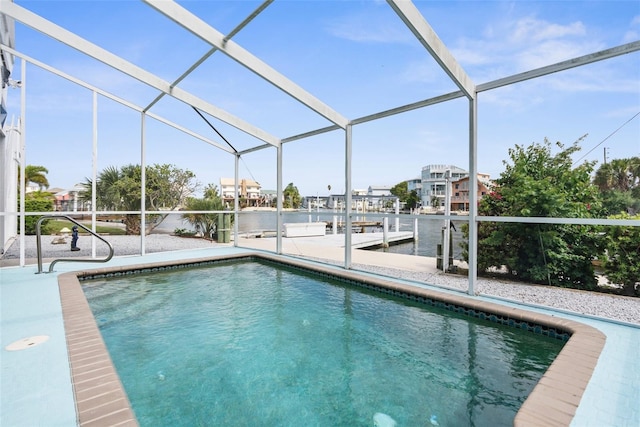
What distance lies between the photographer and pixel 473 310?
418cm

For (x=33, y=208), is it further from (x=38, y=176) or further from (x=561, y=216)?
(x=38, y=176)

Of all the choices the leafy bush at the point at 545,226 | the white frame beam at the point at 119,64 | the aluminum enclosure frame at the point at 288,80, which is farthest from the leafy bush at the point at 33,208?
the leafy bush at the point at 545,226

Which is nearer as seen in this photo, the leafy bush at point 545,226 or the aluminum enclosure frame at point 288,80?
the aluminum enclosure frame at point 288,80

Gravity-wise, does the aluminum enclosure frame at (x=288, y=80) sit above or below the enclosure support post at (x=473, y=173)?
above

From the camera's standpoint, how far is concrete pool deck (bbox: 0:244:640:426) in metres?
1.95

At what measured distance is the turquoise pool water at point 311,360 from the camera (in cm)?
235

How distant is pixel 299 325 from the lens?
157 inches

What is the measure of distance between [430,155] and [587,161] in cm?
663

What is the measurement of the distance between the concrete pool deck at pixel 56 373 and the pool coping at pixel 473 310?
0.06 meters

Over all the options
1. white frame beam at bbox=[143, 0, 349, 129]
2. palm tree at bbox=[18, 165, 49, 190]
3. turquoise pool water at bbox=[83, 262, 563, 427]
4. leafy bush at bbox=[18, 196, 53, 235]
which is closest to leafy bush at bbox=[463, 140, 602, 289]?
turquoise pool water at bbox=[83, 262, 563, 427]

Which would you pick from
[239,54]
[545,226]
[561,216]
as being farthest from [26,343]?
[561,216]

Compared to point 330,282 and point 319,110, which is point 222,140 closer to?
point 319,110

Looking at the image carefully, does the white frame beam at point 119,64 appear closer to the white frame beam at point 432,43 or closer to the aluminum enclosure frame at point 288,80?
the aluminum enclosure frame at point 288,80

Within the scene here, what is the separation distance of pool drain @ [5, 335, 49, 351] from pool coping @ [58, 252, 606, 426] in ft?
0.65
